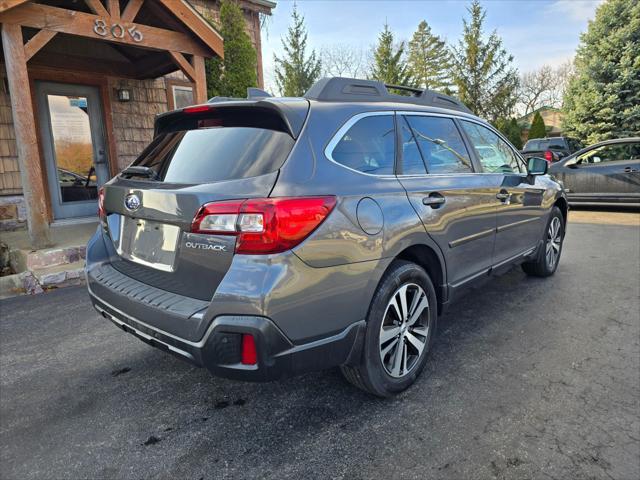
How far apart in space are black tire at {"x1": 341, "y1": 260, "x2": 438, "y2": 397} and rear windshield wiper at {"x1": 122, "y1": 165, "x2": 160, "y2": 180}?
4.67ft

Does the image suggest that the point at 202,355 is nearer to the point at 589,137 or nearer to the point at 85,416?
the point at 85,416

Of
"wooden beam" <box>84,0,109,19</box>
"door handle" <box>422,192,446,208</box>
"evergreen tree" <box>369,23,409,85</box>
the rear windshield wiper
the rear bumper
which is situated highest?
"evergreen tree" <box>369,23,409,85</box>

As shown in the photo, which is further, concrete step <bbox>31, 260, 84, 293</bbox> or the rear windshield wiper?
concrete step <bbox>31, 260, 84, 293</bbox>

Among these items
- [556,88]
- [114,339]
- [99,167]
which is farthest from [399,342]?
[556,88]

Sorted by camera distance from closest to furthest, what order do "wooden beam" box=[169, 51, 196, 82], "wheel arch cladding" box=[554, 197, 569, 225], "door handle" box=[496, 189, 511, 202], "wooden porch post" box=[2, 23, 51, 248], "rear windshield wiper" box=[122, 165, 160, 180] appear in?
1. "rear windshield wiper" box=[122, 165, 160, 180]
2. "door handle" box=[496, 189, 511, 202]
3. "wheel arch cladding" box=[554, 197, 569, 225]
4. "wooden porch post" box=[2, 23, 51, 248]
5. "wooden beam" box=[169, 51, 196, 82]

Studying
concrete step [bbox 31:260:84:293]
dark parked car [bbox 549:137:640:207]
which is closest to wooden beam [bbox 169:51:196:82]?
concrete step [bbox 31:260:84:293]

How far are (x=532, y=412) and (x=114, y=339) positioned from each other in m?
3.14

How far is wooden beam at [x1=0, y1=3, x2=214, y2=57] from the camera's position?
549 centimetres

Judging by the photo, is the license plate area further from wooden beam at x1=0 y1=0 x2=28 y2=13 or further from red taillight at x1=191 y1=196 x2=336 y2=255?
wooden beam at x1=0 y1=0 x2=28 y2=13

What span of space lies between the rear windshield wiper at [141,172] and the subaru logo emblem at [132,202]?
0.15 meters

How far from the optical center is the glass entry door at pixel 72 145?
7750 mm

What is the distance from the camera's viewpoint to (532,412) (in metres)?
2.39

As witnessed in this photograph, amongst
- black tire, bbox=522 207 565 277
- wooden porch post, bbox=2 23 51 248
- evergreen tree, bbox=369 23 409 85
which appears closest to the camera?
black tire, bbox=522 207 565 277

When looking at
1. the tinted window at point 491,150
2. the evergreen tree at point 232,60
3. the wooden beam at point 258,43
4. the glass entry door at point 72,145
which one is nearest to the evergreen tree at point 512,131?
the wooden beam at point 258,43
